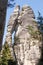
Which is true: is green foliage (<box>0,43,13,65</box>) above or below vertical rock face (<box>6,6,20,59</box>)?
below

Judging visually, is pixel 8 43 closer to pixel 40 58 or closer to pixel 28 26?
pixel 28 26

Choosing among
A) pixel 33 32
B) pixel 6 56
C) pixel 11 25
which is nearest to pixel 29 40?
pixel 33 32

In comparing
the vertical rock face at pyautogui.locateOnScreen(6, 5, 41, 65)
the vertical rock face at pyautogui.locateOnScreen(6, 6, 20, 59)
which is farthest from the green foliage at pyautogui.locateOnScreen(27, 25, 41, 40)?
the vertical rock face at pyautogui.locateOnScreen(6, 6, 20, 59)

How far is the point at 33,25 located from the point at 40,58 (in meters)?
5.23

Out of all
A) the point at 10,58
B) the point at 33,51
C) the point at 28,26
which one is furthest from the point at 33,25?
the point at 10,58

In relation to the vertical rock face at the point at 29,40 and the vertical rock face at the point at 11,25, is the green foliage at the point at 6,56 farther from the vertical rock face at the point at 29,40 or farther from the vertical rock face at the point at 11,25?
the vertical rock face at the point at 29,40

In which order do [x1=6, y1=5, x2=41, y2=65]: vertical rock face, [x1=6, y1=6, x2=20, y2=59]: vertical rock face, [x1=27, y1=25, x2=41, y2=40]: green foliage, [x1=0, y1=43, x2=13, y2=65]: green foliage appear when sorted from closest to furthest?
[x1=6, y1=5, x2=41, y2=65]: vertical rock face, [x1=27, y1=25, x2=41, y2=40]: green foliage, [x1=0, y1=43, x2=13, y2=65]: green foliage, [x1=6, y1=6, x2=20, y2=59]: vertical rock face

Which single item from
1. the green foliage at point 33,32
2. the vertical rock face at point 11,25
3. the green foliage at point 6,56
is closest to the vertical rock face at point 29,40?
the green foliage at point 33,32

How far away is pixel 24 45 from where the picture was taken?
1086 inches

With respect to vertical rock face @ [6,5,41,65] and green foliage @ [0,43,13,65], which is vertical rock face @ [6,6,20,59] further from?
vertical rock face @ [6,5,41,65]

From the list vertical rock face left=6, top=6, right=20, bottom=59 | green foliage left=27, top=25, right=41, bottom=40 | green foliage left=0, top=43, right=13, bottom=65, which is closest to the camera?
green foliage left=27, top=25, right=41, bottom=40

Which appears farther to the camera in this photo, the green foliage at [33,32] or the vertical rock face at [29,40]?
the green foliage at [33,32]

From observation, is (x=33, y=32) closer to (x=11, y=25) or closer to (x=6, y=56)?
(x=6, y=56)

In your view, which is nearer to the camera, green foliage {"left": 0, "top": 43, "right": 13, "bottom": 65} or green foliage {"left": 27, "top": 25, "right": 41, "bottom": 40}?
green foliage {"left": 27, "top": 25, "right": 41, "bottom": 40}
